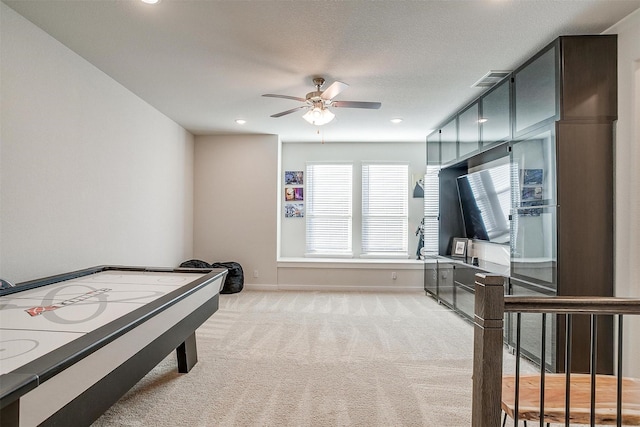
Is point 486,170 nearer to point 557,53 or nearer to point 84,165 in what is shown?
point 557,53

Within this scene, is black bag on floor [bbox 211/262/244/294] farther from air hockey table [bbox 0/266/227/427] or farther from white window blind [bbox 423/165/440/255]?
white window blind [bbox 423/165/440/255]

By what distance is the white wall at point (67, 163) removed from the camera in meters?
2.46

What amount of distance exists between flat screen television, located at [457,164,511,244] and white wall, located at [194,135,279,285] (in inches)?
117

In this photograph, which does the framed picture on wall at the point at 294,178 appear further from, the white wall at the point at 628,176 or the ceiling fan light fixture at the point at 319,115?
the white wall at the point at 628,176

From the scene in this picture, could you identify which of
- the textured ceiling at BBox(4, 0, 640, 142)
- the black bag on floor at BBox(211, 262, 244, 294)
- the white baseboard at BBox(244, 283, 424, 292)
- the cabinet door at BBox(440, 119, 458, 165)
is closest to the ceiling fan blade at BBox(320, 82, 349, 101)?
the textured ceiling at BBox(4, 0, 640, 142)

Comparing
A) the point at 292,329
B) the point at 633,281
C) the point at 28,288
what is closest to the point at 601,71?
the point at 633,281

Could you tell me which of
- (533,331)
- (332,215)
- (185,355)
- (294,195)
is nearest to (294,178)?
(294,195)

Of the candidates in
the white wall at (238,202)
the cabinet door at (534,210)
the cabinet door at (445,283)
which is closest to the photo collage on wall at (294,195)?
the white wall at (238,202)

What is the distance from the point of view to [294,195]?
21.7ft

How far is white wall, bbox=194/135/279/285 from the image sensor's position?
605 cm

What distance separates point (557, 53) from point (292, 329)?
3462 mm

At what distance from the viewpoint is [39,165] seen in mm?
2680

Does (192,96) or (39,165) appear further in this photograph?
(192,96)

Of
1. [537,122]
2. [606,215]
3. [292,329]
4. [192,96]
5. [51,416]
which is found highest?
[192,96]
